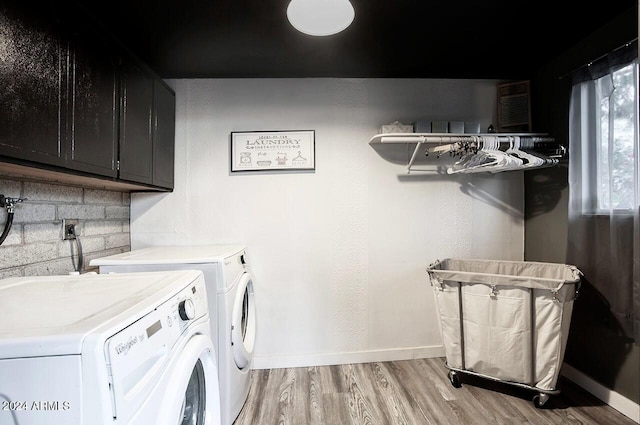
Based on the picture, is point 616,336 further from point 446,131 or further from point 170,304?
point 170,304

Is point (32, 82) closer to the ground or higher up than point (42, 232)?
higher up

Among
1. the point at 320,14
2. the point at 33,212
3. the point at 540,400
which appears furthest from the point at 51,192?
the point at 540,400

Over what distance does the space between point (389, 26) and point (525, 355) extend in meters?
2.00

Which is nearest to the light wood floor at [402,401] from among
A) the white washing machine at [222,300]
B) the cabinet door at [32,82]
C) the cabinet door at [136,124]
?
the white washing machine at [222,300]

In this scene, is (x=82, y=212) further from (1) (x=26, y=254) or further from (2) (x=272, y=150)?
(2) (x=272, y=150)

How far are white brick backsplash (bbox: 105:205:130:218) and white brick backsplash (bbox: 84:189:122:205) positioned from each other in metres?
0.04

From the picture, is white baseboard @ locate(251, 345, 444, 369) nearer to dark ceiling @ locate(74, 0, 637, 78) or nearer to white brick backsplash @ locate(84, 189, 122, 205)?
white brick backsplash @ locate(84, 189, 122, 205)

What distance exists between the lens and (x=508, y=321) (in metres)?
1.77

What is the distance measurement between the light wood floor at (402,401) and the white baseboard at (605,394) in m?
0.04

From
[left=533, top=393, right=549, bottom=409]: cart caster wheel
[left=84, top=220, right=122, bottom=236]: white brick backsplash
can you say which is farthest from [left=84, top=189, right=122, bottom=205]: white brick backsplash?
[left=533, top=393, right=549, bottom=409]: cart caster wheel

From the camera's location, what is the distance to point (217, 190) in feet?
7.73

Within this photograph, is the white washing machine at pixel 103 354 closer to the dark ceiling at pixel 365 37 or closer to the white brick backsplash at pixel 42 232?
the white brick backsplash at pixel 42 232

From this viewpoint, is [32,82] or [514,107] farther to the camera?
[514,107]

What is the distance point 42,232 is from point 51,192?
204mm
